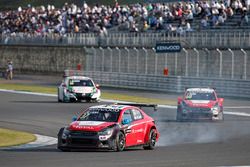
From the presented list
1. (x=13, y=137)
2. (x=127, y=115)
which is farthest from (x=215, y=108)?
(x=127, y=115)

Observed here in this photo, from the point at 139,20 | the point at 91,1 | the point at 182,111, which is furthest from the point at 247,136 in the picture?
the point at 91,1

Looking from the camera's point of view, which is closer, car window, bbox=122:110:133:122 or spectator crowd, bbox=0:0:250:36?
car window, bbox=122:110:133:122

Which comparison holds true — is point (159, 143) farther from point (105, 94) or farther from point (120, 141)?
point (105, 94)

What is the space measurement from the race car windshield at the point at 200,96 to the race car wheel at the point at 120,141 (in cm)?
1232

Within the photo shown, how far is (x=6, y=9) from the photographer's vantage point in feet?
272

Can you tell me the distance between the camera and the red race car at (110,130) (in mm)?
20141

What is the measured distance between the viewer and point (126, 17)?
59906mm

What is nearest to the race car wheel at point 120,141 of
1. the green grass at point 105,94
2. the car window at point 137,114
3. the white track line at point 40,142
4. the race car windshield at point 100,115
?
the race car windshield at point 100,115

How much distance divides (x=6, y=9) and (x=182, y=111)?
175ft

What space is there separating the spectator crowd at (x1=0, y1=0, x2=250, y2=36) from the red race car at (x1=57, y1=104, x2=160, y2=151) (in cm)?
2841

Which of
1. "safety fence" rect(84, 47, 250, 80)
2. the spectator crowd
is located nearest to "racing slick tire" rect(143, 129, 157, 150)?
"safety fence" rect(84, 47, 250, 80)

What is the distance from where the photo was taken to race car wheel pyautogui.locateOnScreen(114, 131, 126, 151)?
2045cm

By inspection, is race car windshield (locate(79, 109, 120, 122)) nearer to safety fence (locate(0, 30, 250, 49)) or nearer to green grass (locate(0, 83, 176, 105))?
green grass (locate(0, 83, 176, 105))

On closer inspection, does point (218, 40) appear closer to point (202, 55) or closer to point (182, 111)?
point (202, 55)
